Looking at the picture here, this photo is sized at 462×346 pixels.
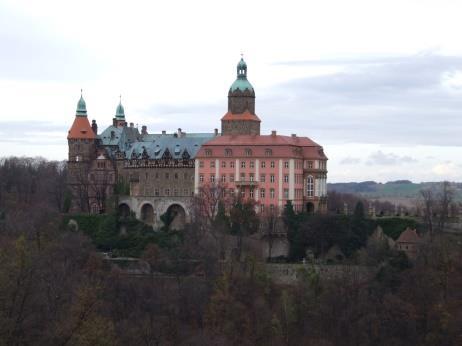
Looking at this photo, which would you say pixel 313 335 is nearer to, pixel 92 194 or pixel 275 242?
pixel 275 242

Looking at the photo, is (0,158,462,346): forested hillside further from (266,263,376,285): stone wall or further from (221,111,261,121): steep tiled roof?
(221,111,261,121): steep tiled roof

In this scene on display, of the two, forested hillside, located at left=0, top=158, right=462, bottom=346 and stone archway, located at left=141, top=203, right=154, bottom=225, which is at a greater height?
stone archway, located at left=141, top=203, right=154, bottom=225

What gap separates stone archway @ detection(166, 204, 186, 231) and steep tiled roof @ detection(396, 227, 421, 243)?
16348 millimetres

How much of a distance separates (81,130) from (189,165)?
363 inches

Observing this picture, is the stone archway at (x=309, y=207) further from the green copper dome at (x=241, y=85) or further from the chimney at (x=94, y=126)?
the chimney at (x=94, y=126)

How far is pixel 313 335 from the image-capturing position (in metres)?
56.5

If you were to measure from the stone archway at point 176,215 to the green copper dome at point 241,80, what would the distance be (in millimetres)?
8837

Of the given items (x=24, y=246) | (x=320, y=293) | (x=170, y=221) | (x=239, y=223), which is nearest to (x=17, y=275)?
(x=24, y=246)

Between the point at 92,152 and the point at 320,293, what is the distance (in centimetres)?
2723

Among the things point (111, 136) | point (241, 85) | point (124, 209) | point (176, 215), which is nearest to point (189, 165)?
point (176, 215)

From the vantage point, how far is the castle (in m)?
75.0

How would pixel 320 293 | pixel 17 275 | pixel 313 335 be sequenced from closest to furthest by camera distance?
pixel 17 275
pixel 313 335
pixel 320 293

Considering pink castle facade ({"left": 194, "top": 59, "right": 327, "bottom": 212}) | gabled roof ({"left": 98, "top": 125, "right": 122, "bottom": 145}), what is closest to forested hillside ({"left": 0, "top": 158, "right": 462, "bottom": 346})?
pink castle facade ({"left": 194, "top": 59, "right": 327, "bottom": 212})

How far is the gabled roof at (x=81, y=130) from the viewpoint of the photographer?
272ft
